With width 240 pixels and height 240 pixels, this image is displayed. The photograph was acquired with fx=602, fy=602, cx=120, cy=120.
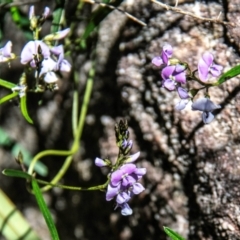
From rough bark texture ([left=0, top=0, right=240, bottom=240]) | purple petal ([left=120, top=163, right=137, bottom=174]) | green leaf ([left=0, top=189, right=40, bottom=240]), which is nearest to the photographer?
purple petal ([left=120, top=163, right=137, bottom=174])

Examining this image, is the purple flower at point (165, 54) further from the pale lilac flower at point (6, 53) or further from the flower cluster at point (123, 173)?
the pale lilac flower at point (6, 53)

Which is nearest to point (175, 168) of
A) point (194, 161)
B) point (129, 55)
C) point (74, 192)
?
point (194, 161)

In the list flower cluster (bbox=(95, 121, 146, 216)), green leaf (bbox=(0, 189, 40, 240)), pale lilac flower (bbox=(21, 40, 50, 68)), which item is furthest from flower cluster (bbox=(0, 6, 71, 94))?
green leaf (bbox=(0, 189, 40, 240))

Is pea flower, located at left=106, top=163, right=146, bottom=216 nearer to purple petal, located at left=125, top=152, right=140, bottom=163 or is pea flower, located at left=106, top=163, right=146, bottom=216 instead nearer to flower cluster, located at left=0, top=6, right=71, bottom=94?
purple petal, located at left=125, top=152, right=140, bottom=163

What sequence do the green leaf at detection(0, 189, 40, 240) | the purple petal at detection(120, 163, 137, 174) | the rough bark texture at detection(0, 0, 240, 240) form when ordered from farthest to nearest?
the green leaf at detection(0, 189, 40, 240) < the rough bark texture at detection(0, 0, 240, 240) < the purple petal at detection(120, 163, 137, 174)

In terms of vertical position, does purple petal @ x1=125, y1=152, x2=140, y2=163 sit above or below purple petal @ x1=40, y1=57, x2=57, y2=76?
below
